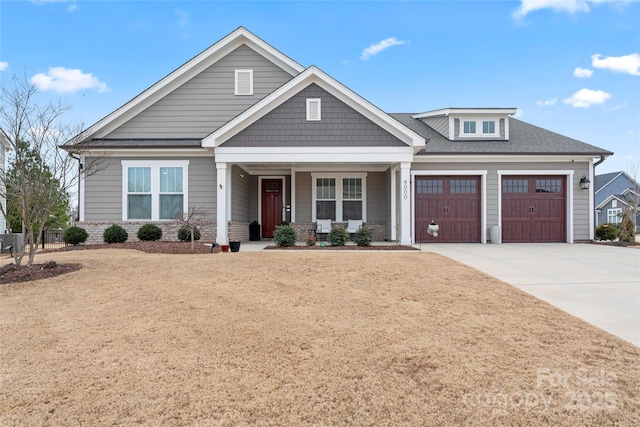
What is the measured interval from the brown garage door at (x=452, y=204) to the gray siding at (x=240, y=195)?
7004 millimetres

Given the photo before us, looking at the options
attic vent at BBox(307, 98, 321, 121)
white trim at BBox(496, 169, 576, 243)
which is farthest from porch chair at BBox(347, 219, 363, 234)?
white trim at BBox(496, 169, 576, 243)

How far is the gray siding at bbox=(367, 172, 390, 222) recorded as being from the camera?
1493 centimetres

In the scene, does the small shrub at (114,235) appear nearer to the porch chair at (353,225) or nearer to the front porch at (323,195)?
the front porch at (323,195)

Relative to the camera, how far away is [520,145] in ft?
45.2

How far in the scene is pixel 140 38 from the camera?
15.5m

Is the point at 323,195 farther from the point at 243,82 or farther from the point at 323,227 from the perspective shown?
the point at 243,82

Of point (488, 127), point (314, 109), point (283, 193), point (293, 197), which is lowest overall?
point (293, 197)

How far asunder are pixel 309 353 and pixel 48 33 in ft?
54.4

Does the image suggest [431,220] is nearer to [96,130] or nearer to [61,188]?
[61,188]

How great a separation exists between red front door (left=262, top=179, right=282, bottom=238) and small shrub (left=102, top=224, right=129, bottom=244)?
5.66 metres

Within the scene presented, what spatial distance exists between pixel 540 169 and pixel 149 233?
47.9 feet

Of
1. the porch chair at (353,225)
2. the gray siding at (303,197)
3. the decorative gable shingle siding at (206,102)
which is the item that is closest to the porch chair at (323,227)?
the gray siding at (303,197)

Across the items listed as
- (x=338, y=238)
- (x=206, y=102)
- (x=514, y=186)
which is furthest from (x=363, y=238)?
(x=206, y=102)

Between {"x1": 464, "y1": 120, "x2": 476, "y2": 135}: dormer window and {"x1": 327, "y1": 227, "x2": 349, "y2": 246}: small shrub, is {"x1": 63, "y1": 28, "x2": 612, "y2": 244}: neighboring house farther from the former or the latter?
{"x1": 327, "y1": 227, "x2": 349, "y2": 246}: small shrub
